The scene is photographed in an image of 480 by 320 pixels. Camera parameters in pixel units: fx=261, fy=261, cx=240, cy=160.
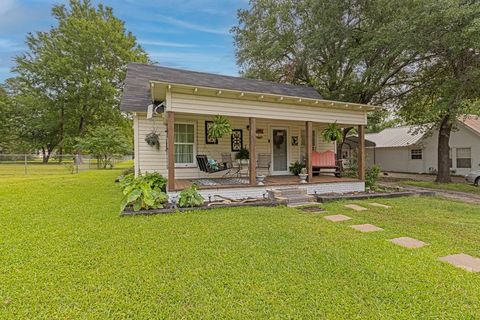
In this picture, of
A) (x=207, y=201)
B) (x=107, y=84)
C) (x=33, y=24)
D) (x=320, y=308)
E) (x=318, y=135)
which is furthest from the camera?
(x=33, y=24)

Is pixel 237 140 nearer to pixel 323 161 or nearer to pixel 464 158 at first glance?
pixel 323 161

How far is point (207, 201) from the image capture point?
696 cm

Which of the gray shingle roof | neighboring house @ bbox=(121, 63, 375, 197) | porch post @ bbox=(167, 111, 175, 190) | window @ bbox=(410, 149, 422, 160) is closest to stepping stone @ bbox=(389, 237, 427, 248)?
neighboring house @ bbox=(121, 63, 375, 197)

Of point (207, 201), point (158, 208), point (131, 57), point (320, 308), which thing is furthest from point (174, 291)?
point (131, 57)

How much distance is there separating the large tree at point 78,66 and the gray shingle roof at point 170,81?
61.0 feet

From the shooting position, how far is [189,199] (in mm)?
6320

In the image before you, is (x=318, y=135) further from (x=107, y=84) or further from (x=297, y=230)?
(x=107, y=84)

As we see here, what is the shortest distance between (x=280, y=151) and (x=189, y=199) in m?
5.23

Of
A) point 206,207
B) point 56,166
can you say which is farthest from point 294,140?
point 56,166

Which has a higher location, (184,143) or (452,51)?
(452,51)

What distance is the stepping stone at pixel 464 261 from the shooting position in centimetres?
329

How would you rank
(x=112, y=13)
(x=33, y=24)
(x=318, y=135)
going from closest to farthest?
(x=318, y=135) → (x=33, y=24) → (x=112, y=13)

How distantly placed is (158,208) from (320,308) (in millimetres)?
4545

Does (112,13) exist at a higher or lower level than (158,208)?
higher
